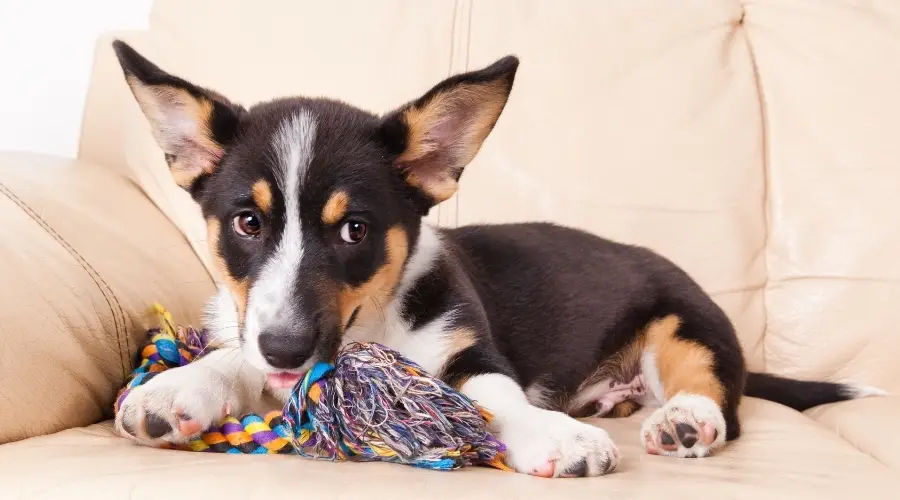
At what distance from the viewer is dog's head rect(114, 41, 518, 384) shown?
5.88ft

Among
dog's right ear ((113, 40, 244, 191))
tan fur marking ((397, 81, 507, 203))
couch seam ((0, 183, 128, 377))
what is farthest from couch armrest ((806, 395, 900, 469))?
couch seam ((0, 183, 128, 377))

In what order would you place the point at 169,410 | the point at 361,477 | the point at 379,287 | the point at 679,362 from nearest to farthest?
the point at 361,477, the point at 169,410, the point at 379,287, the point at 679,362

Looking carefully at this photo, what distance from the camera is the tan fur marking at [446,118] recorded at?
6.51 feet

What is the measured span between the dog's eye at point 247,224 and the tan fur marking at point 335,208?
16 centimetres

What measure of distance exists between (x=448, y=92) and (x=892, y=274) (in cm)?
191

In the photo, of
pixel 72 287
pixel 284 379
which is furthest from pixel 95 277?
pixel 284 379

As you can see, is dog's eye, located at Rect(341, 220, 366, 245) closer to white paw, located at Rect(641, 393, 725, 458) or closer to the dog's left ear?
the dog's left ear

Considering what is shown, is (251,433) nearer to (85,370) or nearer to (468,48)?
(85,370)

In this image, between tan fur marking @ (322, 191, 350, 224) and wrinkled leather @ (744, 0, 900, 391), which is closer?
tan fur marking @ (322, 191, 350, 224)

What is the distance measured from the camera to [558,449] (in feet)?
5.71

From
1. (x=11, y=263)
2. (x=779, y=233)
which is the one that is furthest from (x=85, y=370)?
(x=779, y=233)

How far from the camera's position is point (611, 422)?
2.46 meters

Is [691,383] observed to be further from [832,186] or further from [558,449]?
[832,186]

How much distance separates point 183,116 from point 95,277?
1.62ft
